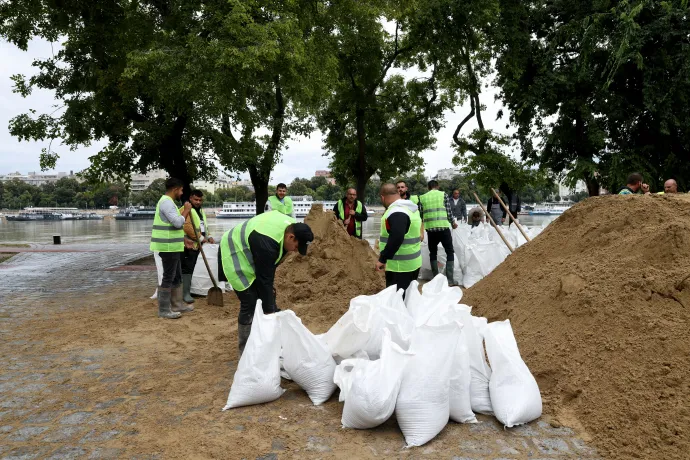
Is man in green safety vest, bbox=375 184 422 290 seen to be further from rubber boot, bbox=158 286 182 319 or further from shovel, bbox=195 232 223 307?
rubber boot, bbox=158 286 182 319

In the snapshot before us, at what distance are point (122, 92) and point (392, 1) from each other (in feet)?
20.2

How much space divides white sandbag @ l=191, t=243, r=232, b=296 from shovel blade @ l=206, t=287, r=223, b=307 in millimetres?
613

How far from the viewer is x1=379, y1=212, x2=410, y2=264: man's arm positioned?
5023mm

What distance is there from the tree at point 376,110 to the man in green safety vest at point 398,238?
1231 cm

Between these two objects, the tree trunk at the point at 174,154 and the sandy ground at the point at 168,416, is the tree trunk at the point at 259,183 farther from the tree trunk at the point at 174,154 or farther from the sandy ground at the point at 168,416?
the sandy ground at the point at 168,416

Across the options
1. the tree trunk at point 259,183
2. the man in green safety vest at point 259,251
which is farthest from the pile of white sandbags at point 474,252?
the tree trunk at point 259,183

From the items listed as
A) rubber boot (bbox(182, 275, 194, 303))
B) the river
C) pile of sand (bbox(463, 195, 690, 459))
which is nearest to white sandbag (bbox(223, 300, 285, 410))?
pile of sand (bbox(463, 195, 690, 459))

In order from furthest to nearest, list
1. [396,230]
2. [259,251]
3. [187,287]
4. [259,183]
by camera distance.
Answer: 1. [259,183]
2. [187,287]
3. [396,230]
4. [259,251]

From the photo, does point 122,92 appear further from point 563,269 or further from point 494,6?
point 494,6

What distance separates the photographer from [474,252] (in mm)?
8375

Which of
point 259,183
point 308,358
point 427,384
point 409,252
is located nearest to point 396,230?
point 409,252

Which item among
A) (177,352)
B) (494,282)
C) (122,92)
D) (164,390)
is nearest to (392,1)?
(122,92)

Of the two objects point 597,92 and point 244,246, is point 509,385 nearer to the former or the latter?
point 244,246

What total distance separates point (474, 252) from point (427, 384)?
221 inches
